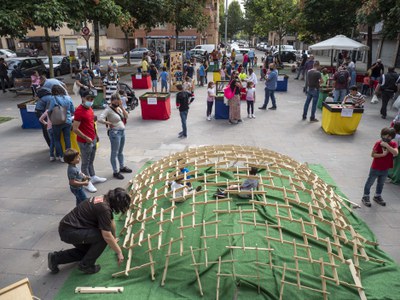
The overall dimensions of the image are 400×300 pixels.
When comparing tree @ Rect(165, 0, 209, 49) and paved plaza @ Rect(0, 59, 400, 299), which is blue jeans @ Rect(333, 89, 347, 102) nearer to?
paved plaza @ Rect(0, 59, 400, 299)

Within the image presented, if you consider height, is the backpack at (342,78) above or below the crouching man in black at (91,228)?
above

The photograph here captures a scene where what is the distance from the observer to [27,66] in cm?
1961

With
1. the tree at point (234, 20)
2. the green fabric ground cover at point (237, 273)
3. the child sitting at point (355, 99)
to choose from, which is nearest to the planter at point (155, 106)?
the child sitting at point (355, 99)

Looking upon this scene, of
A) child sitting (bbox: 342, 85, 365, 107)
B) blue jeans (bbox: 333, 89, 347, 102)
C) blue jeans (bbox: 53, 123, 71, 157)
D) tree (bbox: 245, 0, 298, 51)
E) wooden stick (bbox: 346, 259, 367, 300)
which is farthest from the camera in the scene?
tree (bbox: 245, 0, 298, 51)

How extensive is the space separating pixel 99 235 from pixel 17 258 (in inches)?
68.1

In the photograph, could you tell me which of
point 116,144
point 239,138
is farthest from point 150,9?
point 116,144

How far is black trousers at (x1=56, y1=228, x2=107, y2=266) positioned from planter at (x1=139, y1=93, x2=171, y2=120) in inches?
327

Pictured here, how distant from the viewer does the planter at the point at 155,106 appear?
12.3 meters

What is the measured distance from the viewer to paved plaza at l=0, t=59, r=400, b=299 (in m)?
5.24

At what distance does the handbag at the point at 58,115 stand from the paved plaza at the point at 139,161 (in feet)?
4.10

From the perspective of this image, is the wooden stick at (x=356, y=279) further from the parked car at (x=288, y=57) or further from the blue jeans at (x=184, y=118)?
the parked car at (x=288, y=57)

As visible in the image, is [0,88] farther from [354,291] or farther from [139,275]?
[354,291]

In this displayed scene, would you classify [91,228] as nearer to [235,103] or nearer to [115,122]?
[115,122]

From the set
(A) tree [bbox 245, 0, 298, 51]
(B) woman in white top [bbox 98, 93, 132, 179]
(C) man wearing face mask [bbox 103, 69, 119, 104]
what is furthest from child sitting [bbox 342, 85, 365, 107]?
(A) tree [bbox 245, 0, 298, 51]
